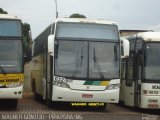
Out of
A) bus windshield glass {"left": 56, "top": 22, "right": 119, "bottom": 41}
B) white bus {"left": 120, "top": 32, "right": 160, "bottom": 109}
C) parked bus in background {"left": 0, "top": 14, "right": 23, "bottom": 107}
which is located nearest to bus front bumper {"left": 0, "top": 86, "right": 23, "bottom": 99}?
parked bus in background {"left": 0, "top": 14, "right": 23, "bottom": 107}

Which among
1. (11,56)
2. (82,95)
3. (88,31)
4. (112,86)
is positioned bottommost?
(82,95)

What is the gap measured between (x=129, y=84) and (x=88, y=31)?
3.36 meters

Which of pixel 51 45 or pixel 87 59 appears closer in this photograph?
pixel 51 45

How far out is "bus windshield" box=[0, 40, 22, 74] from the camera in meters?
22.6

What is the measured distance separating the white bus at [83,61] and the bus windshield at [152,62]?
127 cm

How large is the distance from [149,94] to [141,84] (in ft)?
1.72

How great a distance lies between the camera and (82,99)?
22.9 metres

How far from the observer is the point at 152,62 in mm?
23938

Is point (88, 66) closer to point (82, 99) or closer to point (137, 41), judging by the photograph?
point (82, 99)

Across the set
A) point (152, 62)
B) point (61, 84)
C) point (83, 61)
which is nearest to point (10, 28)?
point (61, 84)

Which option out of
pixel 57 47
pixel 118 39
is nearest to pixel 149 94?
pixel 118 39

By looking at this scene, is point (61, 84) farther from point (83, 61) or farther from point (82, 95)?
→ point (83, 61)

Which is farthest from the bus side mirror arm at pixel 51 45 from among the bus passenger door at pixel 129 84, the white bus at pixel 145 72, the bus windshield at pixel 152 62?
the bus passenger door at pixel 129 84

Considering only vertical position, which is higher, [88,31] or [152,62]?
[88,31]
